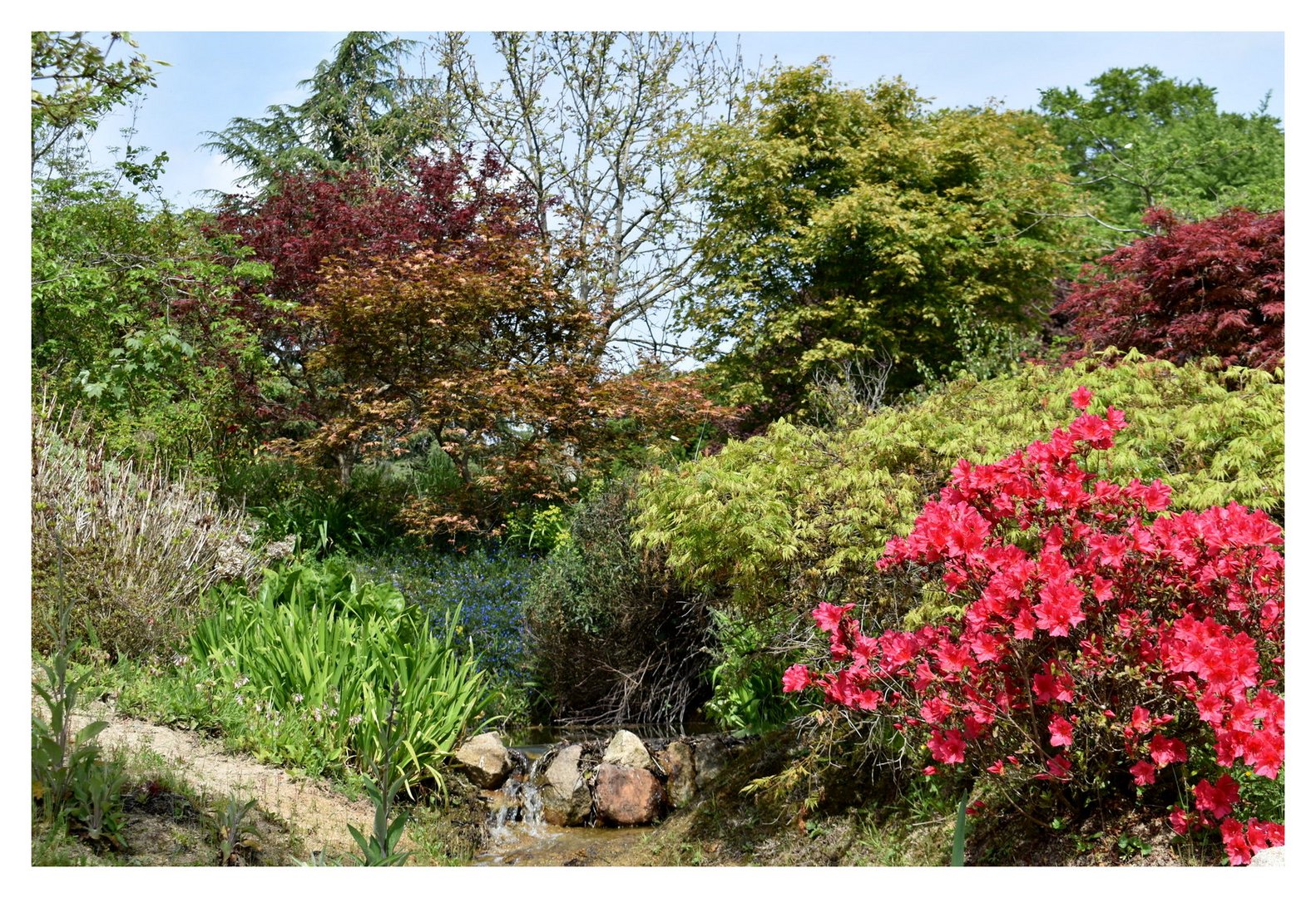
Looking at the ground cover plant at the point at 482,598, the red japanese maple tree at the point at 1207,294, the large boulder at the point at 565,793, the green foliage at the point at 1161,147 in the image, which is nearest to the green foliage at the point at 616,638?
the ground cover plant at the point at 482,598

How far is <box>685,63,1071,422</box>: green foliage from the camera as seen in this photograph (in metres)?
11.0

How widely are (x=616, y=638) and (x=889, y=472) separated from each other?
2889 mm

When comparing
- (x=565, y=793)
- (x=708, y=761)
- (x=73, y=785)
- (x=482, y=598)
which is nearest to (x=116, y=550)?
(x=482, y=598)

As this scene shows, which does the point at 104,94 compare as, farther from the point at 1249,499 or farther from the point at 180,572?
the point at 1249,499

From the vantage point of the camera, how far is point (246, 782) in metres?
4.64

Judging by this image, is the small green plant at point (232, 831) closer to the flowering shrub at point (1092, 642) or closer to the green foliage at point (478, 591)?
the flowering shrub at point (1092, 642)

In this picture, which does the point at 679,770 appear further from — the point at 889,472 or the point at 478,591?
the point at 478,591

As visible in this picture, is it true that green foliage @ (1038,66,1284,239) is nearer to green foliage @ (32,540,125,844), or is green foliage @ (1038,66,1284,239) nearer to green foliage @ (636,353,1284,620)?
green foliage @ (636,353,1284,620)

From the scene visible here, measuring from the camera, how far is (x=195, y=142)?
17.4 meters

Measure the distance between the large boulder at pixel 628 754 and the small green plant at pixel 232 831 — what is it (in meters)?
2.19

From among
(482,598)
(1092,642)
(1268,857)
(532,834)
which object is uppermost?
(1092,642)

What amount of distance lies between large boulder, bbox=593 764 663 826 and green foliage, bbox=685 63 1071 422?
19.3 feet

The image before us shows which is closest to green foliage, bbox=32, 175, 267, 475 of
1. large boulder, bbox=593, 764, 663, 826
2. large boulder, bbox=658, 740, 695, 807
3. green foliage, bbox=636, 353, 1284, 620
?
large boulder, bbox=593, 764, 663, 826

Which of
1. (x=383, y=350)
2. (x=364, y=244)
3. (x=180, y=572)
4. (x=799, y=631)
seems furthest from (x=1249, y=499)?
(x=364, y=244)
